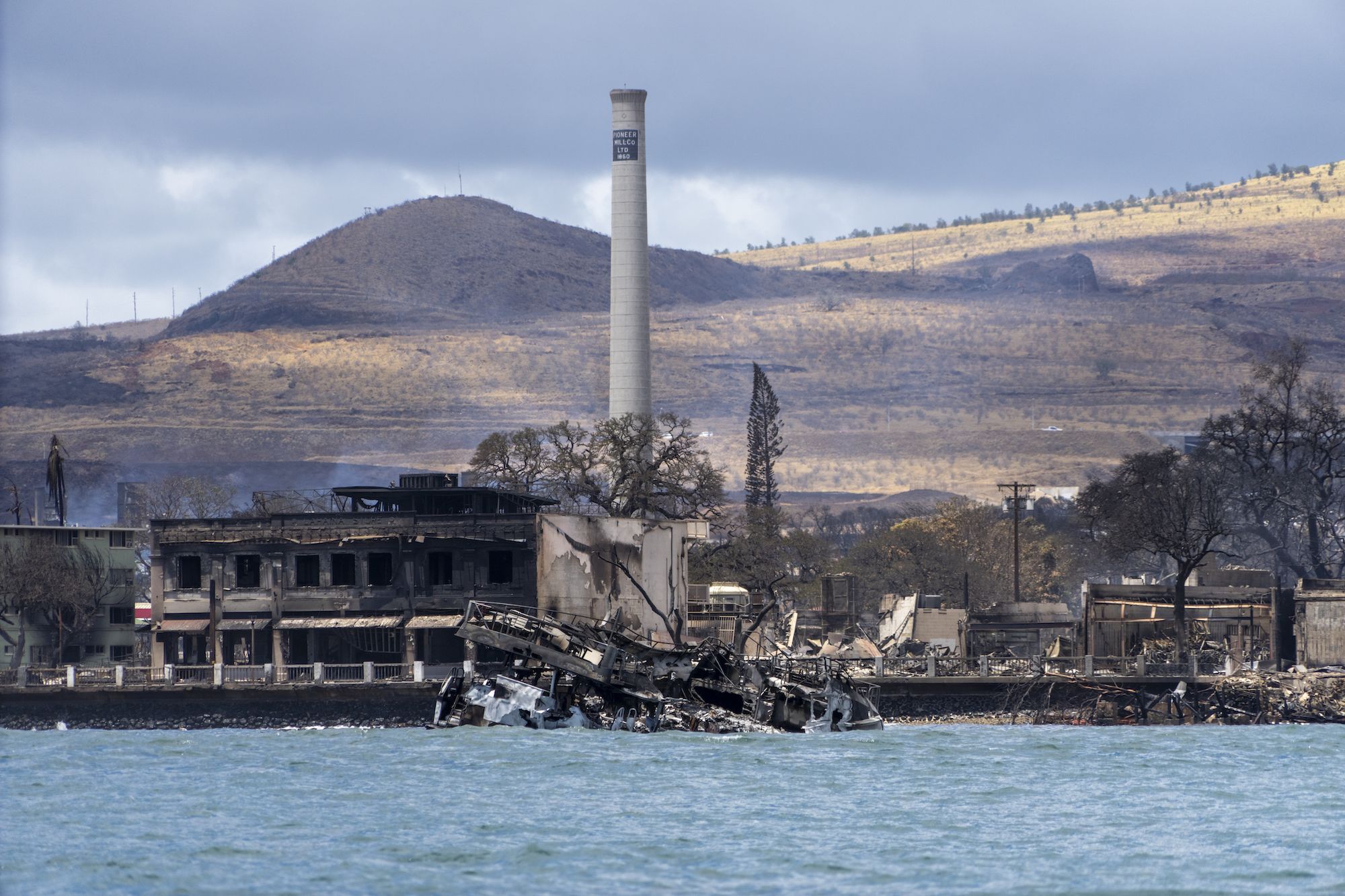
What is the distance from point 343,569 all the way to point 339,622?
2.18 metres

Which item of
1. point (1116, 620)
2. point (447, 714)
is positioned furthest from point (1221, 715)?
point (447, 714)

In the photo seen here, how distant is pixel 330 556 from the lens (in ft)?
213

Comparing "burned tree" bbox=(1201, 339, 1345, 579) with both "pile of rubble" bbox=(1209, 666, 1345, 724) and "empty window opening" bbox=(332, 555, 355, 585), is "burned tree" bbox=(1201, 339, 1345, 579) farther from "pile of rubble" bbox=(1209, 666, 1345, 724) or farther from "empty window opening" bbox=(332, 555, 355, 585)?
"empty window opening" bbox=(332, 555, 355, 585)

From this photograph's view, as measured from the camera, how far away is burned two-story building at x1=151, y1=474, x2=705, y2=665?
63500 millimetres

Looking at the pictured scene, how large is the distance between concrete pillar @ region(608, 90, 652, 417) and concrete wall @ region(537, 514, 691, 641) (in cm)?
4118

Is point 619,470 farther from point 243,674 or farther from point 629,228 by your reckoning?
point 243,674

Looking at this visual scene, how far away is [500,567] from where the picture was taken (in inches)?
2542

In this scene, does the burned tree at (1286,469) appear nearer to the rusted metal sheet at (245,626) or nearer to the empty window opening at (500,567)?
the empty window opening at (500,567)

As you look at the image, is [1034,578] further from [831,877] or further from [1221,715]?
[831,877]

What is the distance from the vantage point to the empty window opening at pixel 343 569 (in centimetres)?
6494

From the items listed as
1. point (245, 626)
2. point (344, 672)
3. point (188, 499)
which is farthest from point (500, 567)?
point (188, 499)

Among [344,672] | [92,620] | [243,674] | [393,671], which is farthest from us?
[92,620]

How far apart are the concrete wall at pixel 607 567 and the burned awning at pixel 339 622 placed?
5.05m

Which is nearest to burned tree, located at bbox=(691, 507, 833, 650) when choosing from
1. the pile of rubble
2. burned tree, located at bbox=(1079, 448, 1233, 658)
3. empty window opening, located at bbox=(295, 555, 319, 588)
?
burned tree, located at bbox=(1079, 448, 1233, 658)
